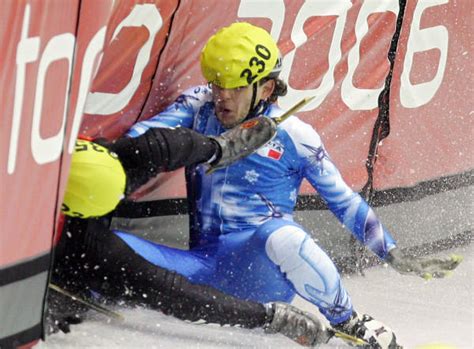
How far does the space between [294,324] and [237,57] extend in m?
0.93

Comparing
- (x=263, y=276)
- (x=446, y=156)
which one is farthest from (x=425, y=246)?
(x=263, y=276)

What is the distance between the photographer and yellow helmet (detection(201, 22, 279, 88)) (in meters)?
4.11

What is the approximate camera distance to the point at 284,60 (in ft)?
16.2

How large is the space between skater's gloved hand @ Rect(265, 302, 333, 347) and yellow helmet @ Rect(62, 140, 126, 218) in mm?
725

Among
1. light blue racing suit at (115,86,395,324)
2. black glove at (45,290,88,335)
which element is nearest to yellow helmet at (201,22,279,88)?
light blue racing suit at (115,86,395,324)

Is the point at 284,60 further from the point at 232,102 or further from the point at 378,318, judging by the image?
the point at 378,318

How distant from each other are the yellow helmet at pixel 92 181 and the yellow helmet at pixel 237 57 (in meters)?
0.62

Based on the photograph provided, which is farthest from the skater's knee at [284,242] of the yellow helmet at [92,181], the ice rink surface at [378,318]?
the yellow helmet at [92,181]

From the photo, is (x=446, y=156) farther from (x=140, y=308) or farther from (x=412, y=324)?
(x=140, y=308)

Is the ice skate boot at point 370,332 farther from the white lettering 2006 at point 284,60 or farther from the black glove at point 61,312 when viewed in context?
the white lettering 2006 at point 284,60

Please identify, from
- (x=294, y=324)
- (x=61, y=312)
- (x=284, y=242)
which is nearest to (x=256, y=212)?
(x=284, y=242)

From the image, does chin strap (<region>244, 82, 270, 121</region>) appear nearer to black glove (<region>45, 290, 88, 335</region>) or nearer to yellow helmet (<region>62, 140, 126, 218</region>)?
yellow helmet (<region>62, 140, 126, 218</region>)

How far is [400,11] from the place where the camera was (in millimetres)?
5391

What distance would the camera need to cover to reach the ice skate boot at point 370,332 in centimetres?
425
